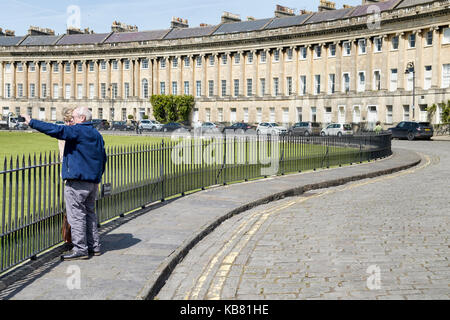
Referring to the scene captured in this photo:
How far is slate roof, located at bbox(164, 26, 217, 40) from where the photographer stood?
91562 mm

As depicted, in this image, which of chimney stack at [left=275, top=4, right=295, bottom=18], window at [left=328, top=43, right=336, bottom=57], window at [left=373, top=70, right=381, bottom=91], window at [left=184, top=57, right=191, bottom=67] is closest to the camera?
window at [left=373, top=70, right=381, bottom=91]

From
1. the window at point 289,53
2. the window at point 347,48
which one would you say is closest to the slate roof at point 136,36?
the window at point 289,53

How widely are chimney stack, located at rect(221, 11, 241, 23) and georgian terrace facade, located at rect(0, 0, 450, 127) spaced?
1052mm

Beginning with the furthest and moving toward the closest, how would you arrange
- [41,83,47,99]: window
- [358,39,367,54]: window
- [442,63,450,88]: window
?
[41,83,47,99]: window
[358,39,367,54]: window
[442,63,450,88]: window

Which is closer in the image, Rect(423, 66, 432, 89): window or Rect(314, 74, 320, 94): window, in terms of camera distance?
Rect(423, 66, 432, 89): window

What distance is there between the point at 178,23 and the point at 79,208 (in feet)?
304

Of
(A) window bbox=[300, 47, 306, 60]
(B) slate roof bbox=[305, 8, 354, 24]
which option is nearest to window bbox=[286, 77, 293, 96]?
(A) window bbox=[300, 47, 306, 60]

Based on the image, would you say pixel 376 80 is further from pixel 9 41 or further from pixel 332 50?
pixel 9 41

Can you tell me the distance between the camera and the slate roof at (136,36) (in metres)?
97.6

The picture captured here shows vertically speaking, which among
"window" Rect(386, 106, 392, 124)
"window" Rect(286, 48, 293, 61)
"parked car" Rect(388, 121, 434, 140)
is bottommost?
"parked car" Rect(388, 121, 434, 140)

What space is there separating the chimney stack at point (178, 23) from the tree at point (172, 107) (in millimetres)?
15242

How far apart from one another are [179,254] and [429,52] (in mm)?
59476

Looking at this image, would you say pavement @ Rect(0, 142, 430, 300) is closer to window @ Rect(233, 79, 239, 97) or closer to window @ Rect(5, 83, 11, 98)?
window @ Rect(233, 79, 239, 97)

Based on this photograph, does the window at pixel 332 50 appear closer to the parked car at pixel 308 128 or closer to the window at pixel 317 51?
the window at pixel 317 51
